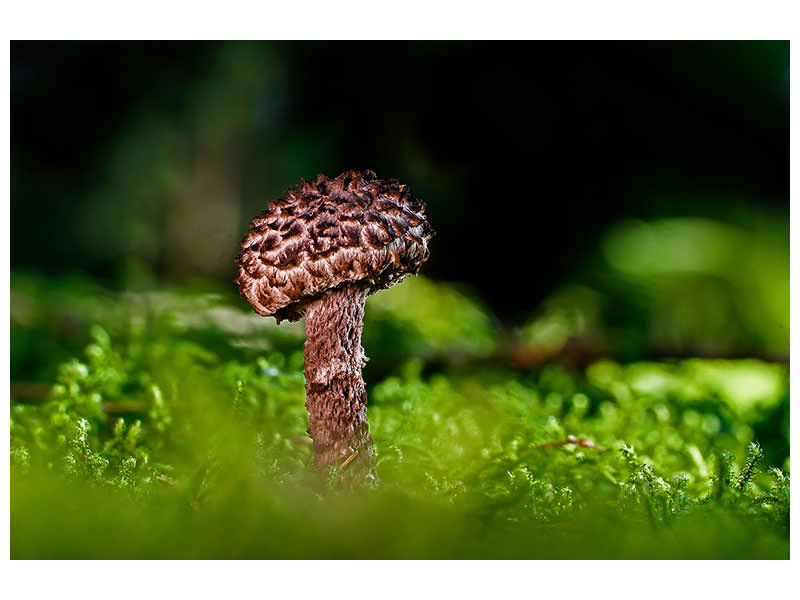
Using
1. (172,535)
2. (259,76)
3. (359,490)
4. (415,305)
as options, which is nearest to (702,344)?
(415,305)

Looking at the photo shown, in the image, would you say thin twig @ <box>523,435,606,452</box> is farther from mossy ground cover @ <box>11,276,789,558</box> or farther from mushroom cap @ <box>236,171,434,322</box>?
mushroom cap @ <box>236,171,434,322</box>

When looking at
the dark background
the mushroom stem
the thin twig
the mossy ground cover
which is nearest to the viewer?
the mossy ground cover

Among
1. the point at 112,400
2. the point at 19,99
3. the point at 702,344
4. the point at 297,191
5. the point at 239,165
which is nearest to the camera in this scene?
the point at 297,191

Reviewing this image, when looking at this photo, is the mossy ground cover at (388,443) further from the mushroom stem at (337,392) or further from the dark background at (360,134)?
the dark background at (360,134)

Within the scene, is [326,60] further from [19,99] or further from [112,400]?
[112,400]

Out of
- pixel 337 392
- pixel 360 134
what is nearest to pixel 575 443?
pixel 337 392

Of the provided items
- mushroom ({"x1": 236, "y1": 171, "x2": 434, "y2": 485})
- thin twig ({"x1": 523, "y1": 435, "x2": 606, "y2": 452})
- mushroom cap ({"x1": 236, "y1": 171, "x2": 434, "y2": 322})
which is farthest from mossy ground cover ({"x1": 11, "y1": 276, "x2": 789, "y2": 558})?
mushroom cap ({"x1": 236, "y1": 171, "x2": 434, "y2": 322})

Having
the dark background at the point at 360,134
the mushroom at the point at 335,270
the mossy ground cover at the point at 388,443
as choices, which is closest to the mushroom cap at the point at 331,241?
the mushroom at the point at 335,270
